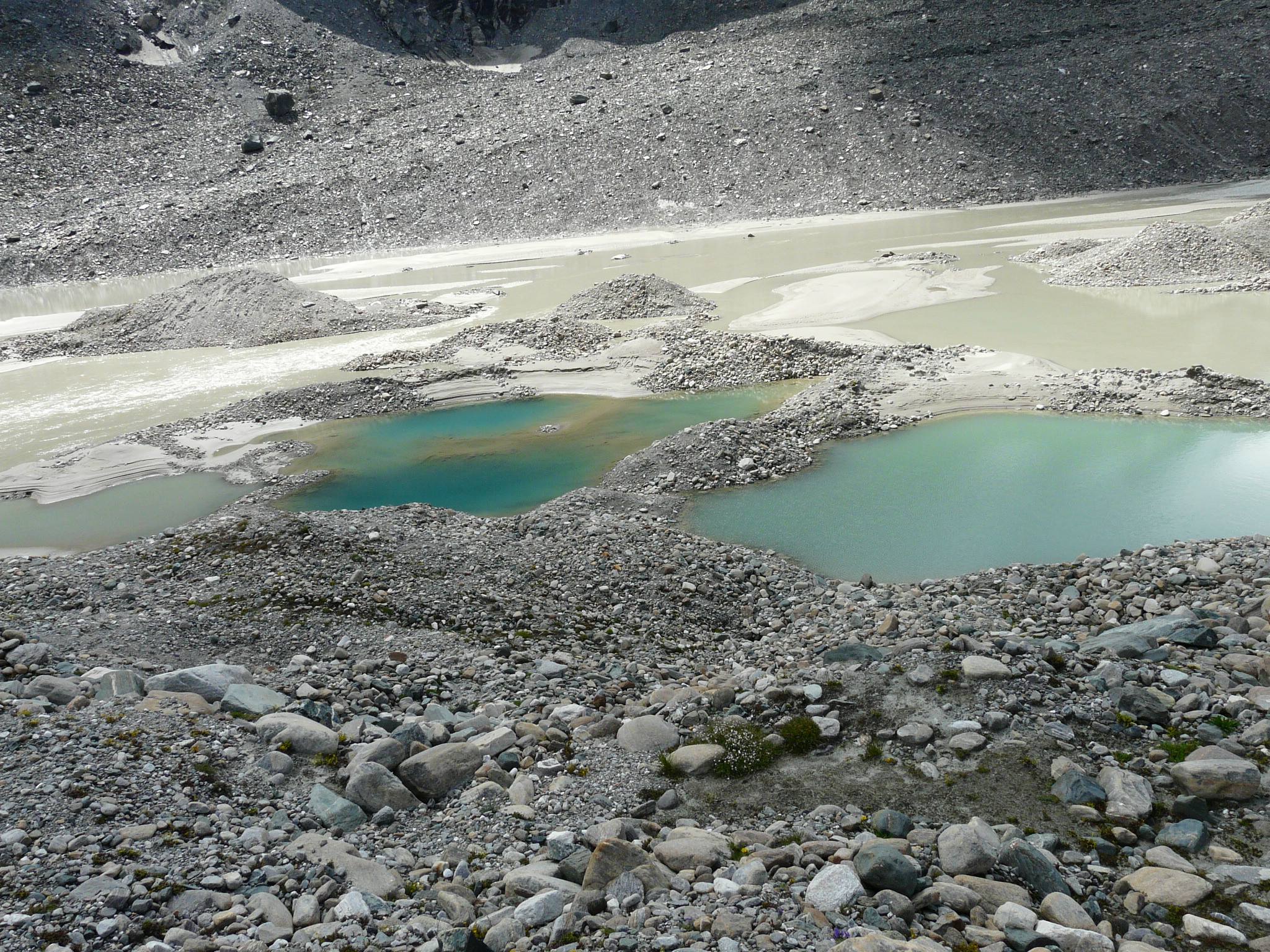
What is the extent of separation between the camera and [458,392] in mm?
22688

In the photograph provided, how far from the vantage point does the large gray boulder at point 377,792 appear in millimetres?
6285

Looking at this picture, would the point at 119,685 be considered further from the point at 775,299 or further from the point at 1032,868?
the point at 775,299

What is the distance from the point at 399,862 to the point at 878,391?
16.3m

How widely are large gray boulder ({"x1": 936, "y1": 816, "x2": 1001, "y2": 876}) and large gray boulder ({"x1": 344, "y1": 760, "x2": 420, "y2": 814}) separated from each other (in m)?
3.71

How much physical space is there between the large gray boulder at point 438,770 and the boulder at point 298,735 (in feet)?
2.35

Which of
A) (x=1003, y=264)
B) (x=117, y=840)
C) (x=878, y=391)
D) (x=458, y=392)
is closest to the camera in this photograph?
(x=117, y=840)

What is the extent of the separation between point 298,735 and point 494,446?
40.6 ft

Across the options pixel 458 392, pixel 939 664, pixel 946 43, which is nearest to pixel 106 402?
pixel 458 392

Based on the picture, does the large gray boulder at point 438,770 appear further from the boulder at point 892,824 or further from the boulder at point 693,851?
the boulder at point 892,824

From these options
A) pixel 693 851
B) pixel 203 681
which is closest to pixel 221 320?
pixel 203 681

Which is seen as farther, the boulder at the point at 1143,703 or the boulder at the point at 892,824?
the boulder at the point at 1143,703

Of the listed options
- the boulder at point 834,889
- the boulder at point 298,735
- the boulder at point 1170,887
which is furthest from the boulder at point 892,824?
the boulder at point 298,735

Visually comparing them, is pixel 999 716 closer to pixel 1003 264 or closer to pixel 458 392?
pixel 458 392

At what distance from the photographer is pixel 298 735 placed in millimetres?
6918
